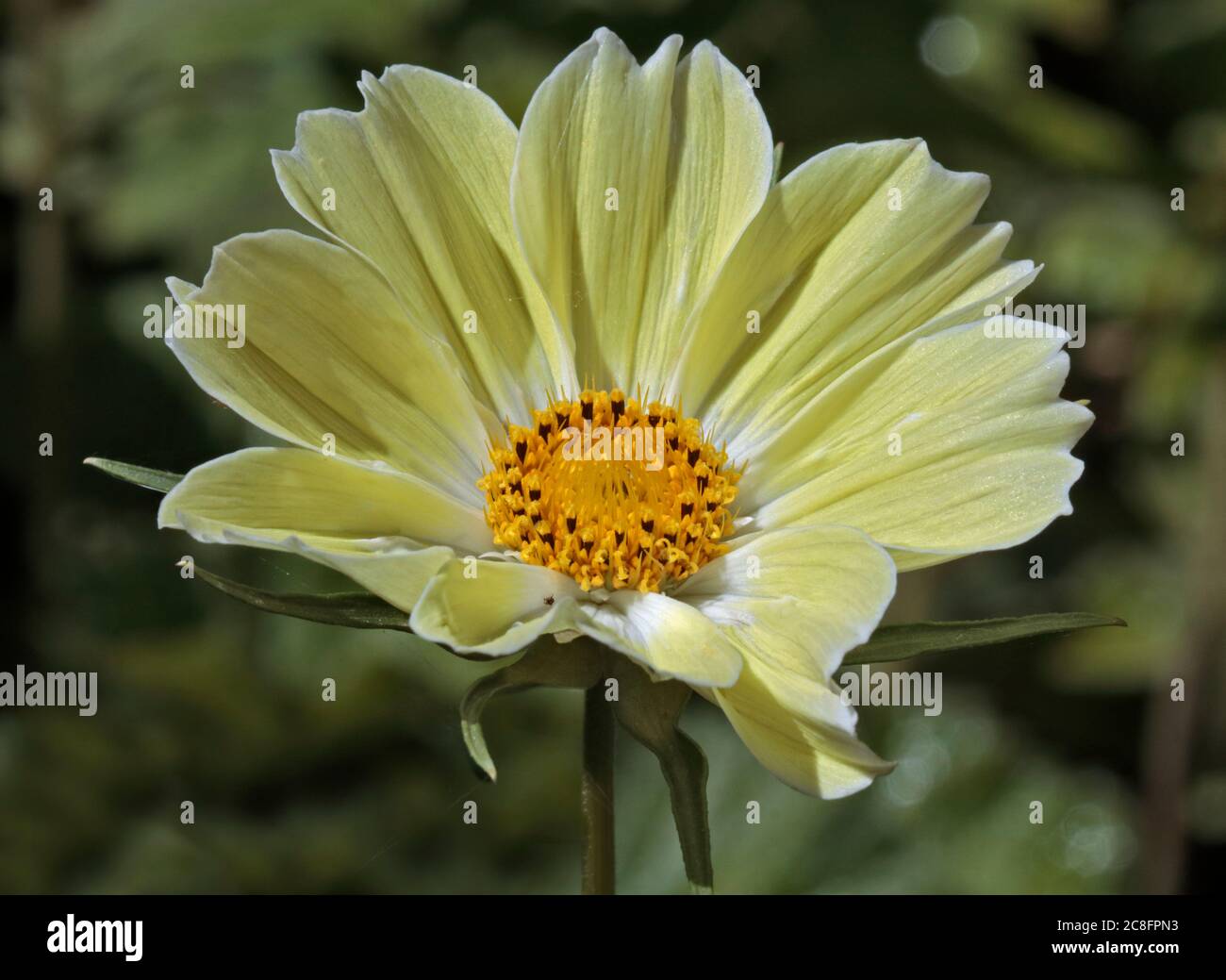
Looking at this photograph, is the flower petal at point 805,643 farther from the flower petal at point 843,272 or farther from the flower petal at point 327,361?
the flower petal at point 327,361

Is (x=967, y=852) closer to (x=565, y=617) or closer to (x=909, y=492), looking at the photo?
(x=909, y=492)

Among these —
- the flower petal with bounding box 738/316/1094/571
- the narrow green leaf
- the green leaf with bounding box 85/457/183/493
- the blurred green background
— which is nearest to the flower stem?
the narrow green leaf

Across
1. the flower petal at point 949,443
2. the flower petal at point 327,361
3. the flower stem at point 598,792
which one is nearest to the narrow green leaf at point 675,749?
the flower stem at point 598,792

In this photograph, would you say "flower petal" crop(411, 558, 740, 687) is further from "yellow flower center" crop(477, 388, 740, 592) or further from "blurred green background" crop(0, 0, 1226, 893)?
"blurred green background" crop(0, 0, 1226, 893)

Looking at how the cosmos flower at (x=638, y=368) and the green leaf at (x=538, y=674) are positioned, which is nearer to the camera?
the green leaf at (x=538, y=674)

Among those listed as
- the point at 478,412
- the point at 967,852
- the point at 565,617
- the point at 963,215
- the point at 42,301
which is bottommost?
the point at 967,852
